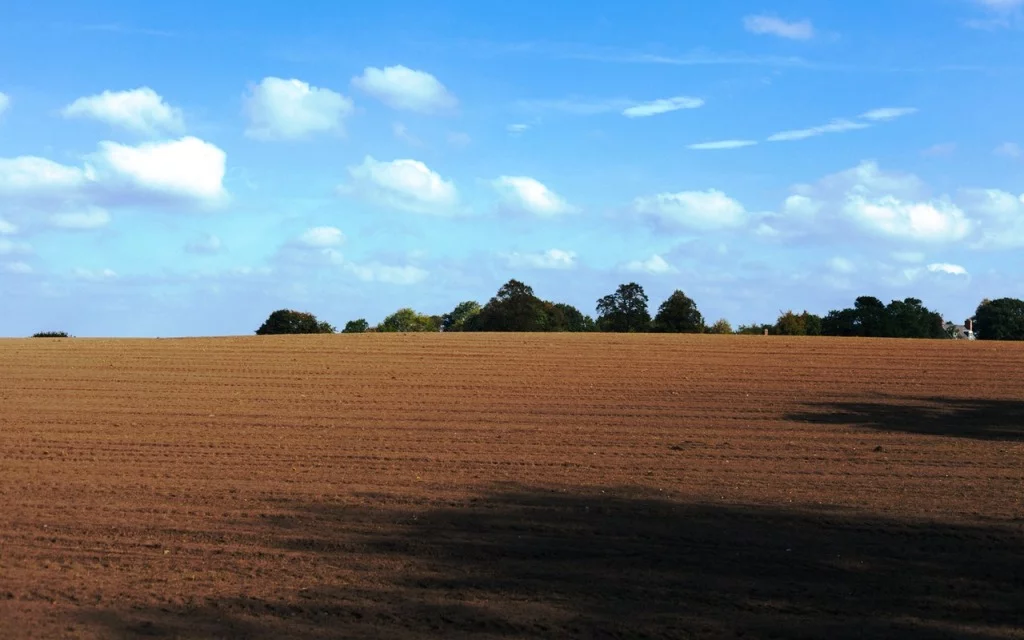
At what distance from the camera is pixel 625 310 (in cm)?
5725

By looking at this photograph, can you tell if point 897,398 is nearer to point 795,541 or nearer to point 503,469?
point 503,469

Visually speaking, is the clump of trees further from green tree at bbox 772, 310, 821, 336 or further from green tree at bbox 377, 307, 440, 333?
green tree at bbox 377, 307, 440, 333

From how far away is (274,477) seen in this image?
1409 centimetres

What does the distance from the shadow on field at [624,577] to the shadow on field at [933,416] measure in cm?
821

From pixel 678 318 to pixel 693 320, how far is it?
893 millimetres

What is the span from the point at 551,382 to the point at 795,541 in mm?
15786

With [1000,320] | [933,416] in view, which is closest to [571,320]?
[1000,320]

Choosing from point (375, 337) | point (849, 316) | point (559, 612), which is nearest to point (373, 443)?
point (559, 612)

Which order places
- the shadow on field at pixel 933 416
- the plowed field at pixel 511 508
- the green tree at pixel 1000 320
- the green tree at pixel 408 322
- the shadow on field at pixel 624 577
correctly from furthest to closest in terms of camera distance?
the green tree at pixel 408 322
the green tree at pixel 1000 320
the shadow on field at pixel 933 416
the plowed field at pixel 511 508
the shadow on field at pixel 624 577

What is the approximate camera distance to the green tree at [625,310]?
56.8m

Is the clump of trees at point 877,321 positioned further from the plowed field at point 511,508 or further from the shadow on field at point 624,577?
the shadow on field at point 624,577

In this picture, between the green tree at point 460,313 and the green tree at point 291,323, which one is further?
the green tree at point 460,313

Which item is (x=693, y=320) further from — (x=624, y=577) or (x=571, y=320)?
(x=624, y=577)

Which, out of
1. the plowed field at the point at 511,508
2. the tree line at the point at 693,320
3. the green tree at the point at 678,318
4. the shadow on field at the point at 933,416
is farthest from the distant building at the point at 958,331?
the shadow on field at the point at 933,416
